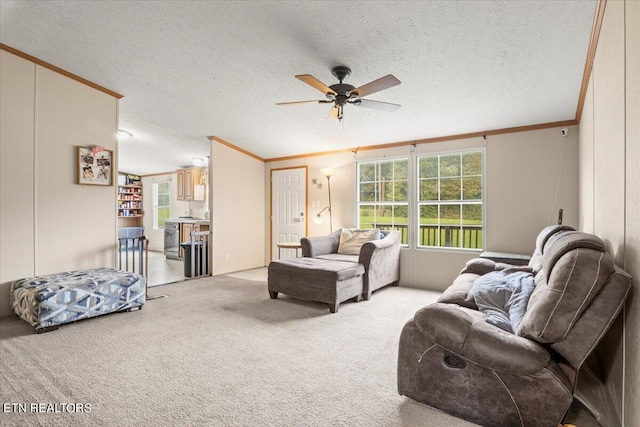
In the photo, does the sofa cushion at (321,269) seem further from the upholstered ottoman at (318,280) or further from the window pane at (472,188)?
the window pane at (472,188)

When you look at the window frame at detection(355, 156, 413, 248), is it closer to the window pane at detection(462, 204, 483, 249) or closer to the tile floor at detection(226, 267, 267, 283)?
the window pane at detection(462, 204, 483, 249)

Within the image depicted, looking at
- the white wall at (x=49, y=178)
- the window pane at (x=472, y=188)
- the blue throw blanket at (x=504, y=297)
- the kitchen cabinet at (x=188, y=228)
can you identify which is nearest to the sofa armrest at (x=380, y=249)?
the window pane at (x=472, y=188)

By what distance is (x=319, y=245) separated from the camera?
4.93 m

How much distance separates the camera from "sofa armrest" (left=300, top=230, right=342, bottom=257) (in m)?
4.78

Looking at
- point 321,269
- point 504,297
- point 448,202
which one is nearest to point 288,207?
point 321,269

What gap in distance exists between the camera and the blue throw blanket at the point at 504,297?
6.57ft

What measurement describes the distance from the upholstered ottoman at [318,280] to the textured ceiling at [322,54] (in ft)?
6.60

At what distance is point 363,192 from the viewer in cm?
575

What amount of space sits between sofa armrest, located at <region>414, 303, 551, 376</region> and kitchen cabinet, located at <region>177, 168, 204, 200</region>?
7124mm

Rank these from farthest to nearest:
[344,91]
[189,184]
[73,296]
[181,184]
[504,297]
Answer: [181,184] → [189,184] → [73,296] → [344,91] → [504,297]

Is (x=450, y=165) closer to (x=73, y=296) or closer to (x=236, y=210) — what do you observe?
(x=236, y=210)

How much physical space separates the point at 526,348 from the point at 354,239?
3530 millimetres

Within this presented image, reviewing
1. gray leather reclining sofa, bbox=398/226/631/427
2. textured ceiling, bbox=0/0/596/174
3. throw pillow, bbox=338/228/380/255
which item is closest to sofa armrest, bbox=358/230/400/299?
throw pillow, bbox=338/228/380/255

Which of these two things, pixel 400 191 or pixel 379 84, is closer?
pixel 379 84
